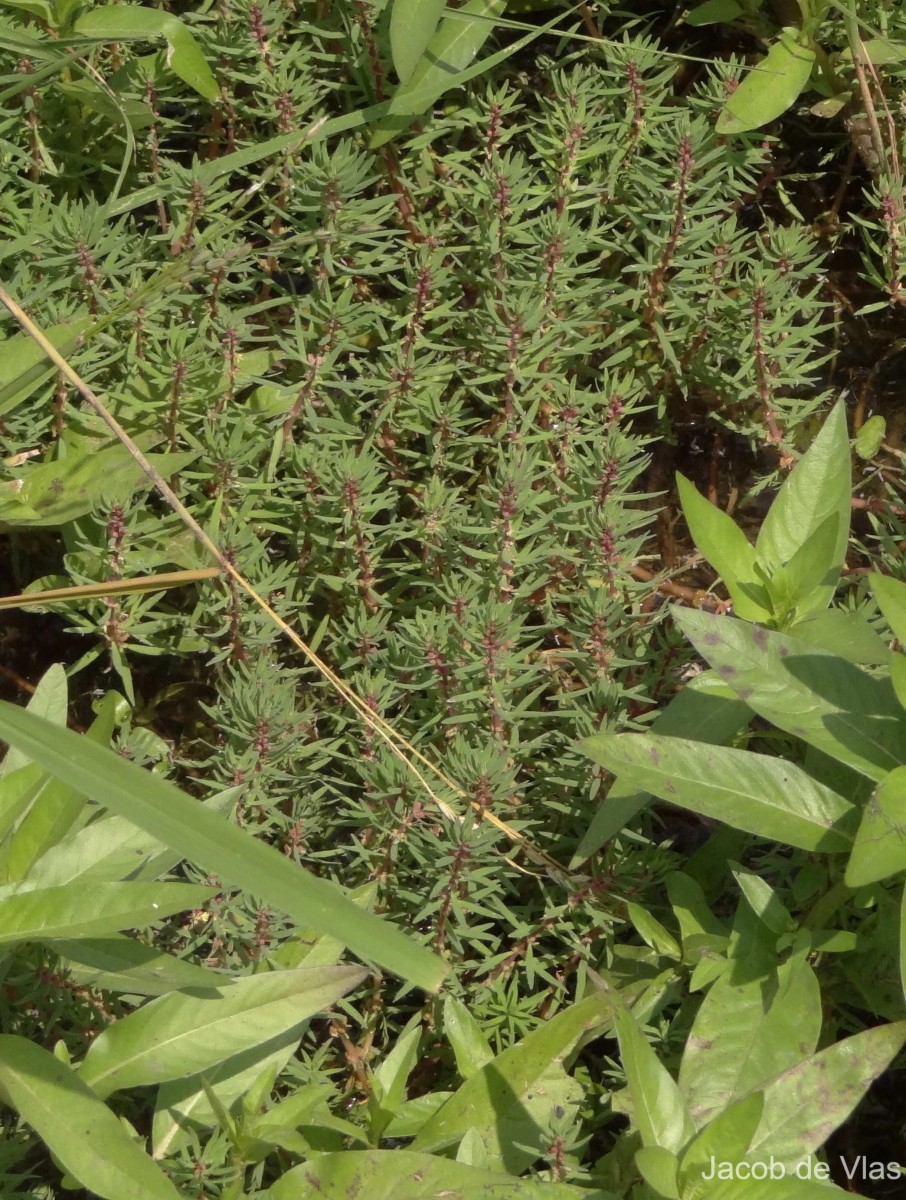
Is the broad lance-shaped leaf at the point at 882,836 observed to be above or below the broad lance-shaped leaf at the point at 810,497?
below

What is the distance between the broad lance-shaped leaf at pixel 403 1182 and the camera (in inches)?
71.0

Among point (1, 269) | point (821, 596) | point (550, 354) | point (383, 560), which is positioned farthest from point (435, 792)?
point (1, 269)

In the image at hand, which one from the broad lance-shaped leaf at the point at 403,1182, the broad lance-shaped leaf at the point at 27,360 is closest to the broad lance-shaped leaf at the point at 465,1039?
the broad lance-shaped leaf at the point at 403,1182

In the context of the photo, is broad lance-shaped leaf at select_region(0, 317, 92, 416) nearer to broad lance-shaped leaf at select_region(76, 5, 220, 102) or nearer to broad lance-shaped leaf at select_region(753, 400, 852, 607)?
broad lance-shaped leaf at select_region(76, 5, 220, 102)

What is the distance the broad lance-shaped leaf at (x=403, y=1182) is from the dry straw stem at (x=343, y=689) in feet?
1.78

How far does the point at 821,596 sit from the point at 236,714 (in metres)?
1.09

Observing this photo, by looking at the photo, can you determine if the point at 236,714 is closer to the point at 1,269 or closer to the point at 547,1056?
the point at 547,1056

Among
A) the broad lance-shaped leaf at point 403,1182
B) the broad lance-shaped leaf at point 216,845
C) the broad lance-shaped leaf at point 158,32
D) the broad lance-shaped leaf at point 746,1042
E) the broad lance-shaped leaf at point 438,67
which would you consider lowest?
the broad lance-shaped leaf at point 746,1042

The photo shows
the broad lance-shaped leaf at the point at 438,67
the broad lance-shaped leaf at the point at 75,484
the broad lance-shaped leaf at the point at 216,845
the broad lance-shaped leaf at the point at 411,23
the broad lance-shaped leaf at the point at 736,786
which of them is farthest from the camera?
the broad lance-shaped leaf at the point at 438,67

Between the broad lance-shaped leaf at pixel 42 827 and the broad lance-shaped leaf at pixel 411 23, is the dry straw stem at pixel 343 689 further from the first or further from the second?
the broad lance-shaped leaf at pixel 411 23

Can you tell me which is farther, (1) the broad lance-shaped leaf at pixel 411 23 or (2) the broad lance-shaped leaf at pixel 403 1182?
(1) the broad lance-shaped leaf at pixel 411 23

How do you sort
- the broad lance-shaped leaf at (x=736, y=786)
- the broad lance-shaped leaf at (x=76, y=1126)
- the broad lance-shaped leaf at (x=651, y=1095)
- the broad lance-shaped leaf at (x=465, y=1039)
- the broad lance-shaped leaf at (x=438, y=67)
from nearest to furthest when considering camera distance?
the broad lance-shaped leaf at (x=76, y=1126) < the broad lance-shaped leaf at (x=651, y=1095) < the broad lance-shaped leaf at (x=736, y=786) < the broad lance-shaped leaf at (x=465, y=1039) < the broad lance-shaped leaf at (x=438, y=67)

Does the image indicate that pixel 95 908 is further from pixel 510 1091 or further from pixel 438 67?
pixel 438 67

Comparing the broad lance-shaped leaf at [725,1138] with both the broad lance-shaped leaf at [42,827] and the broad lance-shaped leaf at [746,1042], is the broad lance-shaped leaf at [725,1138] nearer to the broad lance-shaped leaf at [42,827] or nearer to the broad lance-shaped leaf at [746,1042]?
the broad lance-shaped leaf at [746,1042]
